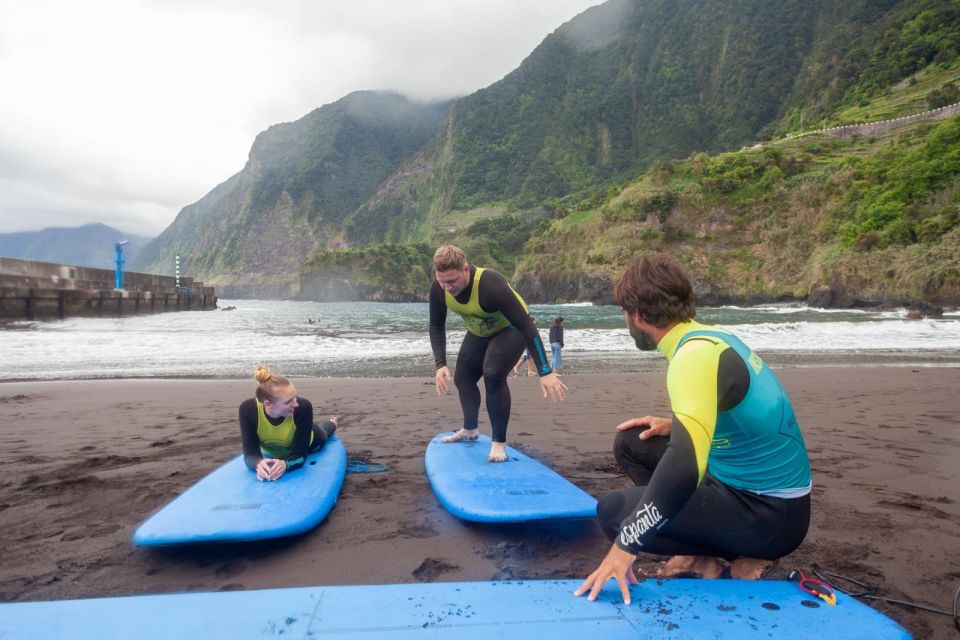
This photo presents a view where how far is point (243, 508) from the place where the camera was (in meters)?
3.26

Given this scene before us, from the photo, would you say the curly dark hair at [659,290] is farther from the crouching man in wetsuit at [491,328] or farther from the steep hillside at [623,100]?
the steep hillside at [623,100]

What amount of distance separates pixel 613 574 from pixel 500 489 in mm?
1662

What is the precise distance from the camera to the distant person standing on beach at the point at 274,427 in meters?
3.92

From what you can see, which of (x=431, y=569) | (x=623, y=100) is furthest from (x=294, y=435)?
(x=623, y=100)

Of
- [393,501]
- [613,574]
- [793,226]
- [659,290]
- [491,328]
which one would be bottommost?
[393,501]

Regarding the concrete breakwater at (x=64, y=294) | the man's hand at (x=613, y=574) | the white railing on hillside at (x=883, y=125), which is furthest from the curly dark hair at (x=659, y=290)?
the white railing on hillside at (x=883, y=125)

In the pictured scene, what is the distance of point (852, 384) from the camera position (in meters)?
10.1

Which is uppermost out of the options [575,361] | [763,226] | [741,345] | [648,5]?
[648,5]

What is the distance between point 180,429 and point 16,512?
2.68 m

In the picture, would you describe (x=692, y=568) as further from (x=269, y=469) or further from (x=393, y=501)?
(x=269, y=469)

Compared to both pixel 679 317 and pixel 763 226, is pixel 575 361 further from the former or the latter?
pixel 763 226

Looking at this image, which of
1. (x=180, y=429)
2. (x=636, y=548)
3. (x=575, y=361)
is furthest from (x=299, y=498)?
(x=575, y=361)

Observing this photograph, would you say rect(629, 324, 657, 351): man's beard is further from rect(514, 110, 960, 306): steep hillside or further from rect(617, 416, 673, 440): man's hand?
rect(514, 110, 960, 306): steep hillside

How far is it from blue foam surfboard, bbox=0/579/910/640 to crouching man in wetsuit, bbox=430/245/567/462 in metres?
2.21
